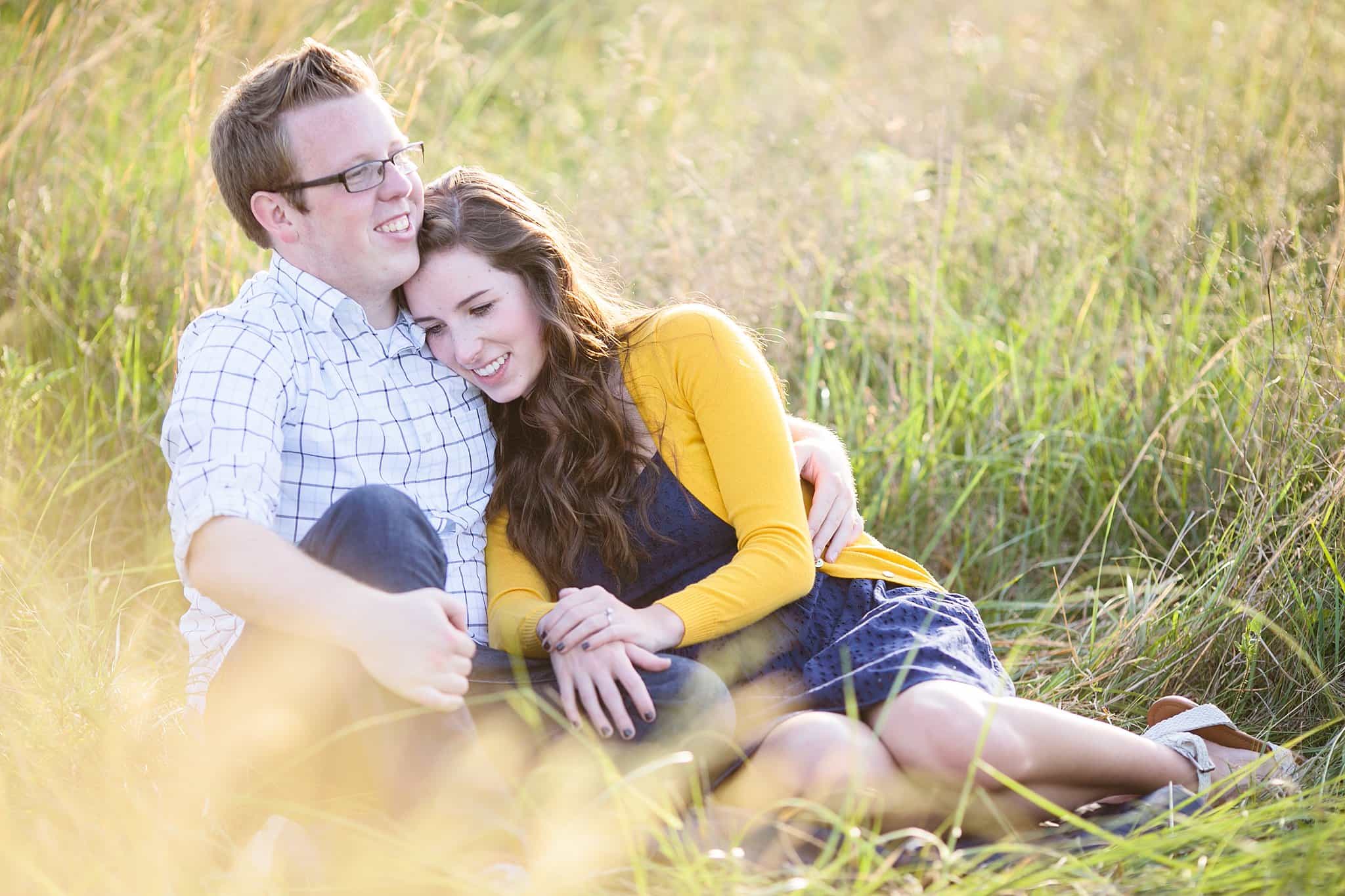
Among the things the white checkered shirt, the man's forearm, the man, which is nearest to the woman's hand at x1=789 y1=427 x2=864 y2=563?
the man

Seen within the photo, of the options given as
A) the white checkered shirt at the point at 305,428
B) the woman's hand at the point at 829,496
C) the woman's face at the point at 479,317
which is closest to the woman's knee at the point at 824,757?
the woman's hand at the point at 829,496

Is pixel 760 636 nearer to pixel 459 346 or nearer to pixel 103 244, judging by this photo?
pixel 459 346

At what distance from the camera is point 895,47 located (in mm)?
5605

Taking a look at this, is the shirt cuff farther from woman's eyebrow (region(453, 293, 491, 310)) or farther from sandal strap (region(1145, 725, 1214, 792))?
sandal strap (region(1145, 725, 1214, 792))

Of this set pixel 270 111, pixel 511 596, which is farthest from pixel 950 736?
pixel 270 111

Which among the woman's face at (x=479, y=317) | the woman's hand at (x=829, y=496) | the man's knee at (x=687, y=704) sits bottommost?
the man's knee at (x=687, y=704)

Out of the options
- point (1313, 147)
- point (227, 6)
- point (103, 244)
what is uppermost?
point (227, 6)

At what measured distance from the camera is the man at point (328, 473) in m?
1.73

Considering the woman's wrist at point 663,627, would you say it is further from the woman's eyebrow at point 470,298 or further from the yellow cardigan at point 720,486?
the woman's eyebrow at point 470,298

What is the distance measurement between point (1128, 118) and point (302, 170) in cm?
313

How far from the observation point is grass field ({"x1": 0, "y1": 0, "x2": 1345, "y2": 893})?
6.40 feet

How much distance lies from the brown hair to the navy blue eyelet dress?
88cm

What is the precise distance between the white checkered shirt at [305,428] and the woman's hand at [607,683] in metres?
0.32

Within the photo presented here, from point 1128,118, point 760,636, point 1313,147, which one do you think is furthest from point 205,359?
point 1128,118
